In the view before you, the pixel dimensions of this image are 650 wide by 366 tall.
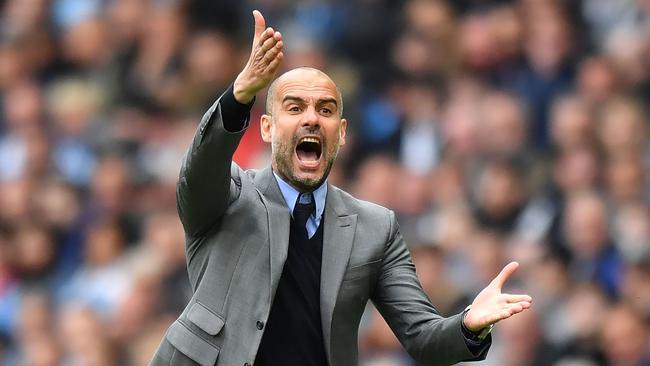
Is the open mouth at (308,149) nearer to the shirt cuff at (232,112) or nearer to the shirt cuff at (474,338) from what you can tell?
the shirt cuff at (232,112)

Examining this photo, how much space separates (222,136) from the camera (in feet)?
15.0

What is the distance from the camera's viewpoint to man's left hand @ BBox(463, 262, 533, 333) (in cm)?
462

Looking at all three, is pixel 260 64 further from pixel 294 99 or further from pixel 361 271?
pixel 361 271

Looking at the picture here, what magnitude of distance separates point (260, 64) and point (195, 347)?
0.94 m

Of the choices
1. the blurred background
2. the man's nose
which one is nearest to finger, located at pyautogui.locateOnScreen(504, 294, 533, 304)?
the man's nose

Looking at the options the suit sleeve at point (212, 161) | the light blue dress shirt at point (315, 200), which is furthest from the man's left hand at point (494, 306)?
the suit sleeve at point (212, 161)

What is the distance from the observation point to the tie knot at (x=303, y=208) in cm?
502

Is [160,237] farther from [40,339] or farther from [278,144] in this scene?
[278,144]

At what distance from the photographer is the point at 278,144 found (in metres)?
5.00

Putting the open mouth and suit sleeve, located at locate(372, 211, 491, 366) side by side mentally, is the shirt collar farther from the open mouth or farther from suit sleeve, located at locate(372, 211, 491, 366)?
suit sleeve, located at locate(372, 211, 491, 366)

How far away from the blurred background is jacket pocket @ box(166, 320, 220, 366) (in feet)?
11.1

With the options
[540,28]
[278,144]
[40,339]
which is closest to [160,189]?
[40,339]

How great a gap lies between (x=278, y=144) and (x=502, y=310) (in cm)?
95

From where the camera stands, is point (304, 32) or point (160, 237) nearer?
point (160, 237)
